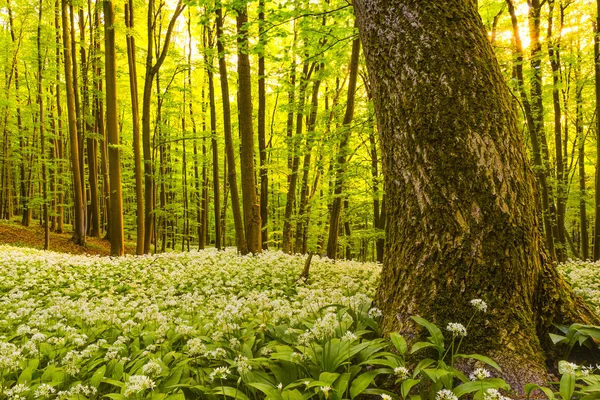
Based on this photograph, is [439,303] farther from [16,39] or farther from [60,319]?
[16,39]

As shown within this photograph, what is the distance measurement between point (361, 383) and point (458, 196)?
148 cm

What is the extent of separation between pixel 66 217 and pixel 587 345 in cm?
4236

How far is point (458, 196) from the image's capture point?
271 cm

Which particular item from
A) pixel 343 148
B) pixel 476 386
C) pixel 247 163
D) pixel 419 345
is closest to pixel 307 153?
pixel 343 148

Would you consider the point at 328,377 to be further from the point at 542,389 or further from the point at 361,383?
the point at 542,389

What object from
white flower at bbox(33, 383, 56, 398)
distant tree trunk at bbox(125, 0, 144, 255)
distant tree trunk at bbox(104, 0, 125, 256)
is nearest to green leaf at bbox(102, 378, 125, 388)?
white flower at bbox(33, 383, 56, 398)

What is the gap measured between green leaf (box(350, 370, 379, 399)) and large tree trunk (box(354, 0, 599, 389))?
1.78ft

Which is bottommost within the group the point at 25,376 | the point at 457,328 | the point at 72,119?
the point at 25,376

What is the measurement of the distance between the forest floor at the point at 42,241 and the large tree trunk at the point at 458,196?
61.0ft

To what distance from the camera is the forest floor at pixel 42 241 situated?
17922mm

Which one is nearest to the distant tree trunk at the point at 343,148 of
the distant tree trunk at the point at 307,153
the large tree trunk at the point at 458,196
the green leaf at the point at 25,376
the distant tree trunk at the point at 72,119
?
the distant tree trunk at the point at 307,153

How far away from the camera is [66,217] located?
36531 millimetres

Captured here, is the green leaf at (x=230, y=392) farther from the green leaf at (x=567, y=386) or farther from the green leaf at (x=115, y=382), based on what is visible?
the green leaf at (x=567, y=386)

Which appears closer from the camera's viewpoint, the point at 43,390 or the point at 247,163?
the point at 43,390
